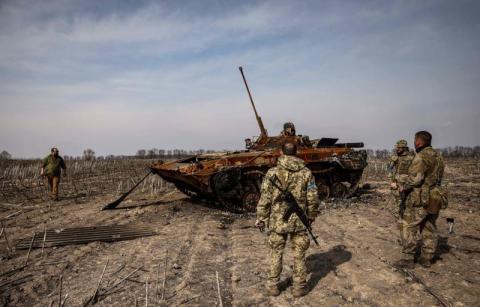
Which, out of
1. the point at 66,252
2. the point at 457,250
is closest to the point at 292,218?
the point at 457,250

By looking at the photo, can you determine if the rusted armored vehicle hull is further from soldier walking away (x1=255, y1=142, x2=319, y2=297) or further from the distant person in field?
soldier walking away (x1=255, y1=142, x2=319, y2=297)

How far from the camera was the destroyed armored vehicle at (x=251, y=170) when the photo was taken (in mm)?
9055

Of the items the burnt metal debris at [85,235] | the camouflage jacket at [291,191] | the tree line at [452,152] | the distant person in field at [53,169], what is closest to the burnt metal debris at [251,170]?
the burnt metal debris at [85,235]

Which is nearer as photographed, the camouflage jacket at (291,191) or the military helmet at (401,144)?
the camouflage jacket at (291,191)

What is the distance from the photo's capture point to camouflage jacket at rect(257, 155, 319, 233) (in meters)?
4.22

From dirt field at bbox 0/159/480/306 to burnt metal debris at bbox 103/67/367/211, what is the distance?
678 millimetres

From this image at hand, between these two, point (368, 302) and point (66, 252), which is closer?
point (368, 302)

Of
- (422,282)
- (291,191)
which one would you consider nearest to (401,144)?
(422,282)

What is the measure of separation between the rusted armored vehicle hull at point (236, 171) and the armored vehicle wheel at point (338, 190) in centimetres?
46

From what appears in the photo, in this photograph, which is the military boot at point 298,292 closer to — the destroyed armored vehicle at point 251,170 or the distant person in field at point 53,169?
the destroyed armored vehicle at point 251,170

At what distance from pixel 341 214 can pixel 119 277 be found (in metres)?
6.14

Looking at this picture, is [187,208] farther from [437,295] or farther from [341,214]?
[437,295]

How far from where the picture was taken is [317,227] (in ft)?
25.5

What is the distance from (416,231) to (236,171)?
4921mm
